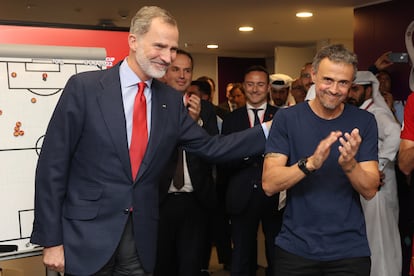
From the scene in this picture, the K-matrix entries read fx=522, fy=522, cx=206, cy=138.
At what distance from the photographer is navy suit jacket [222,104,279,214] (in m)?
3.10

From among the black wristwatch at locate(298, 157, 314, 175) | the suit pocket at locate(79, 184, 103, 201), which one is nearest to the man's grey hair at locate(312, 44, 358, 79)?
the black wristwatch at locate(298, 157, 314, 175)

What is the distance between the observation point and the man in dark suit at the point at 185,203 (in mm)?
3006

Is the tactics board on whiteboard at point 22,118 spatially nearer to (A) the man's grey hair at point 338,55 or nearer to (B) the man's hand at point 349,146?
(A) the man's grey hair at point 338,55

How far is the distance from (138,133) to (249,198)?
1.33 meters

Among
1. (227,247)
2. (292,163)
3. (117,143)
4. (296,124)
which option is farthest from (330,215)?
(227,247)

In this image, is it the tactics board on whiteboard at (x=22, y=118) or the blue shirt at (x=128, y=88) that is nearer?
the blue shirt at (x=128, y=88)

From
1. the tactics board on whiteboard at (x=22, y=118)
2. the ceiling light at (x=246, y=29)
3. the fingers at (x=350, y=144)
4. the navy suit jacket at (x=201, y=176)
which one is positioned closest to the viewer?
the fingers at (x=350, y=144)

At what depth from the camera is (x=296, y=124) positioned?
79.5 inches

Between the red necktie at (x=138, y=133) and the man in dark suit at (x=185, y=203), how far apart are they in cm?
101

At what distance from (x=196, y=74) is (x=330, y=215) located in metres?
9.50

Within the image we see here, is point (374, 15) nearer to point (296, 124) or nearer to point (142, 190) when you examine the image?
point (296, 124)

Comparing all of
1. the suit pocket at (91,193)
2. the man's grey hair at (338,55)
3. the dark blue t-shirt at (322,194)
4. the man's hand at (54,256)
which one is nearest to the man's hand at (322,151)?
the dark blue t-shirt at (322,194)

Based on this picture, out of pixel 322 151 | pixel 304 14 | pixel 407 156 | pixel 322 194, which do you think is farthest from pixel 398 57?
pixel 322 151

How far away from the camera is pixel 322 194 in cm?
198
